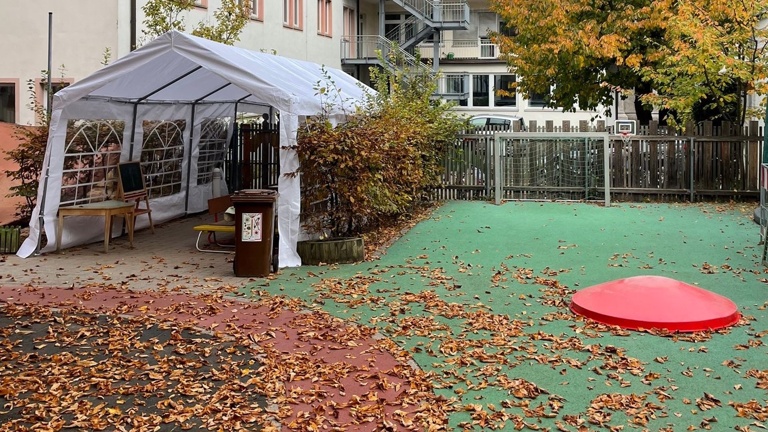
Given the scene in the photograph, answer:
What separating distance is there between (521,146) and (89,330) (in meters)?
14.3

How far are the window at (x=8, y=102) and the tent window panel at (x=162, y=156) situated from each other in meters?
8.40

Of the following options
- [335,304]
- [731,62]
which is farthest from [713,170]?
[335,304]

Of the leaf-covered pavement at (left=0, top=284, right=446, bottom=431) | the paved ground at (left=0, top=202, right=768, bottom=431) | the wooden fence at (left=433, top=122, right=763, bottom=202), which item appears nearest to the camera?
the leaf-covered pavement at (left=0, top=284, right=446, bottom=431)

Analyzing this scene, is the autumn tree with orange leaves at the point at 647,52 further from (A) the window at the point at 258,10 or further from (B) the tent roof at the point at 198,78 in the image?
(A) the window at the point at 258,10

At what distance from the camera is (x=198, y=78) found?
1616 centimetres

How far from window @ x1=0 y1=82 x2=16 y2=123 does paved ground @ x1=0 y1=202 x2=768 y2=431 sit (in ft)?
35.1

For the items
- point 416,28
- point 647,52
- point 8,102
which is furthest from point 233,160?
point 416,28

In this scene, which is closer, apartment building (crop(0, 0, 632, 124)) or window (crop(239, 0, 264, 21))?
apartment building (crop(0, 0, 632, 124))

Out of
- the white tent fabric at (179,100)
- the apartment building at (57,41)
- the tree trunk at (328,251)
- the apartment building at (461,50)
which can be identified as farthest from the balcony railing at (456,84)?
the tree trunk at (328,251)

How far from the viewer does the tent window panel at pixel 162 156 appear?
15.7 m

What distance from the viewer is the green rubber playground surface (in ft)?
19.6

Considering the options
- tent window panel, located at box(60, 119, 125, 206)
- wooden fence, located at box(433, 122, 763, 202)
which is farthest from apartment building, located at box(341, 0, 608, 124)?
tent window panel, located at box(60, 119, 125, 206)

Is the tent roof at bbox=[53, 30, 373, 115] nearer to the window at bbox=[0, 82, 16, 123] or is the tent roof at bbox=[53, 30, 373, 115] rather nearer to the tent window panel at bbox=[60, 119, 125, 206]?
the tent window panel at bbox=[60, 119, 125, 206]

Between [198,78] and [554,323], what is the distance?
9594 millimetres
